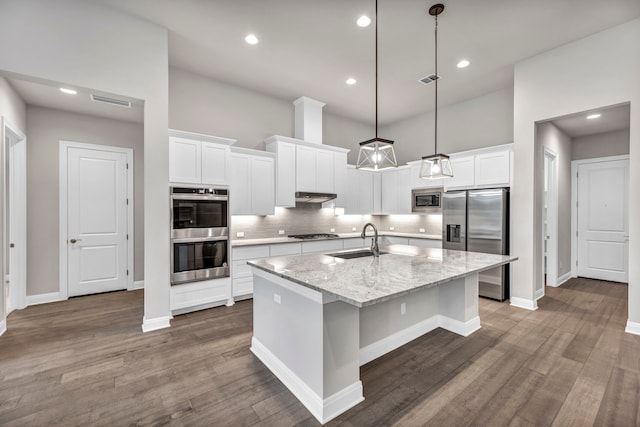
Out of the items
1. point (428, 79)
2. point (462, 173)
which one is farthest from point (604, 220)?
point (428, 79)

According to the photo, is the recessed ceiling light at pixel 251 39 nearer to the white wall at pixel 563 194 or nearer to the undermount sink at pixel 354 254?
the undermount sink at pixel 354 254

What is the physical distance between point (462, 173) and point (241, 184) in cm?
375

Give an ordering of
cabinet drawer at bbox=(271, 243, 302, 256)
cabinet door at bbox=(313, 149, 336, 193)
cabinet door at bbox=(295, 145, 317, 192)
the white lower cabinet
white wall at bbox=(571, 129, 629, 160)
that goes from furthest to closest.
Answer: cabinet door at bbox=(313, 149, 336, 193)
white wall at bbox=(571, 129, 629, 160)
cabinet door at bbox=(295, 145, 317, 192)
cabinet drawer at bbox=(271, 243, 302, 256)
the white lower cabinet

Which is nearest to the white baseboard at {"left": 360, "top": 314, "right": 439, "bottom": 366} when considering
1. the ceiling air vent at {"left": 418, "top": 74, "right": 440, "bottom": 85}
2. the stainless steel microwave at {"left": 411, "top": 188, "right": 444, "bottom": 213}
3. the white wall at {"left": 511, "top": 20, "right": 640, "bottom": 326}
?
the white wall at {"left": 511, "top": 20, "right": 640, "bottom": 326}

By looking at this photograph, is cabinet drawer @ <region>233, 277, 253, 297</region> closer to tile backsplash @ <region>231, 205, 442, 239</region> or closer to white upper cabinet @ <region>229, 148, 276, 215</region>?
tile backsplash @ <region>231, 205, 442, 239</region>

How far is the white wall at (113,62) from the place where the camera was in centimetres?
269

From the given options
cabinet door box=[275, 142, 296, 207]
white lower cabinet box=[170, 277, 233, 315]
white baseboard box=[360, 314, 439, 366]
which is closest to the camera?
white baseboard box=[360, 314, 439, 366]

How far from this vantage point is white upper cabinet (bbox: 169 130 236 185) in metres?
3.76

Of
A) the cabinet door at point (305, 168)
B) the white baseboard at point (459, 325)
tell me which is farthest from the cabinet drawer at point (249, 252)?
the white baseboard at point (459, 325)

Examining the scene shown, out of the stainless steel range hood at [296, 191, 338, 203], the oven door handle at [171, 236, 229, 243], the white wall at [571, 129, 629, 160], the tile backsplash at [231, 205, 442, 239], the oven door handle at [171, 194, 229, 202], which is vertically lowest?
the oven door handle at [171, 236, 229, 243]

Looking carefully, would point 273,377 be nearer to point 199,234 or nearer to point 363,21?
point 199,234

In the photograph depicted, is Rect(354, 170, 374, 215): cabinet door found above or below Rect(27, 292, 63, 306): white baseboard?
above

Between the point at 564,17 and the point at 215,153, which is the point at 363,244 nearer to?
the point at 215,153

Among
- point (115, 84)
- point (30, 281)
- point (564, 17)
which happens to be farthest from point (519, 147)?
point (30, 281)
